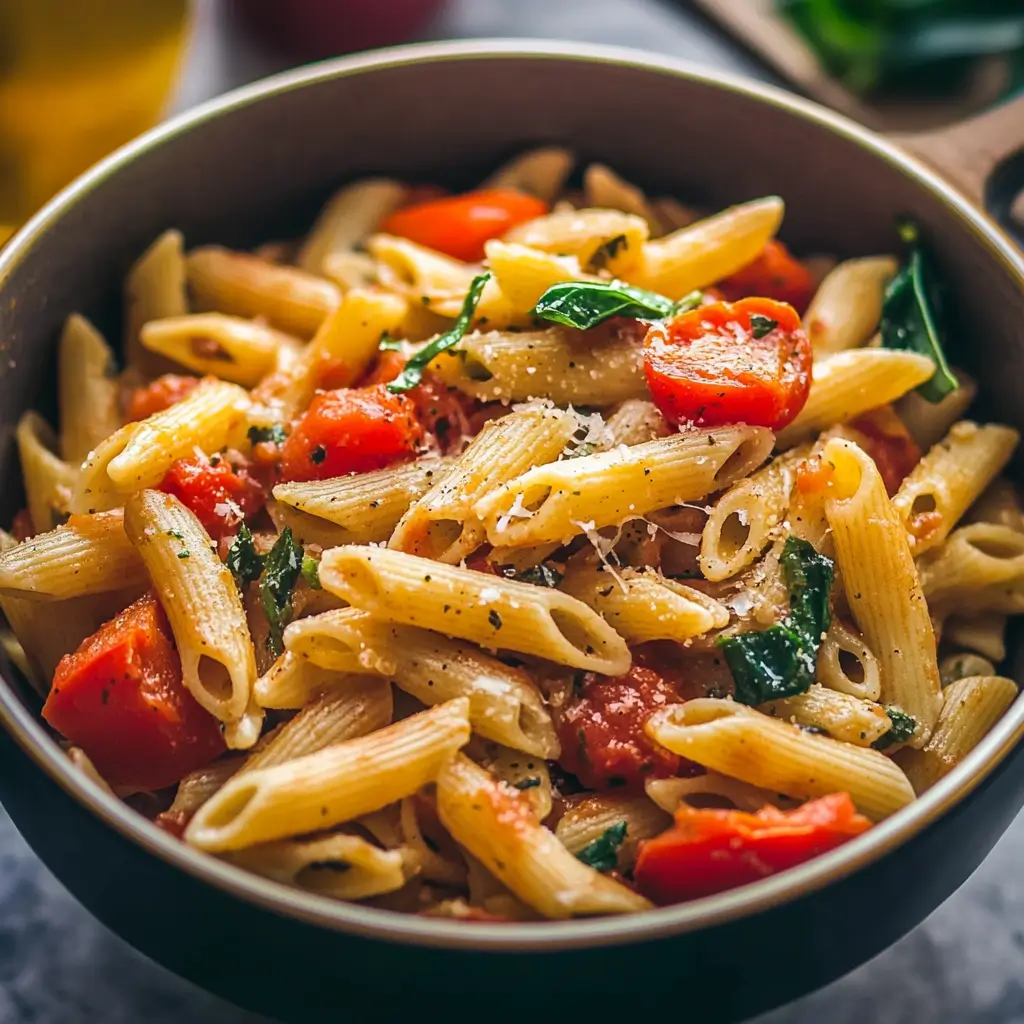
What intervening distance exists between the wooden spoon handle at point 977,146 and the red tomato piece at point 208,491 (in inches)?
59.7

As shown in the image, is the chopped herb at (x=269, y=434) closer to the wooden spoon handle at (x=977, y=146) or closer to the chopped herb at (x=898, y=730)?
the chopped herb at (x=898, y=730)

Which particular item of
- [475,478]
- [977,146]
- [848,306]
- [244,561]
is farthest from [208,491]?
[977,146]

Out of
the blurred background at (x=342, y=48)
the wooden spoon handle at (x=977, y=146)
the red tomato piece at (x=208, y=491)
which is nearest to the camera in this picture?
the red tomato piece at (x=208, y=491)

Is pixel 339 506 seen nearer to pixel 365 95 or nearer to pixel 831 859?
pixel 831 859

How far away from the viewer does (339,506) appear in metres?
→ 2.07

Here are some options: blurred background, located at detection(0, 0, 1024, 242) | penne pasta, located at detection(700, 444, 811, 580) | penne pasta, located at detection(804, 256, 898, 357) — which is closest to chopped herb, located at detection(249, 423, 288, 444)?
penne pasta, located at detection(700, 444, 811, 580)

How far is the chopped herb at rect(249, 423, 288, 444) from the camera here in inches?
89.9

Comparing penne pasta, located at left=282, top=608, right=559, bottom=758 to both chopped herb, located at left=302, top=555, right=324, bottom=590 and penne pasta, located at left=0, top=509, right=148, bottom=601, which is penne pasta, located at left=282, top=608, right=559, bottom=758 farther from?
penne pasta, located at left=0, top=509, right=148, bottom=601

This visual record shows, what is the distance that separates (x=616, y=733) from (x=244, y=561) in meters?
0.66

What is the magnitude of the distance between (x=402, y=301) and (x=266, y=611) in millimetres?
679

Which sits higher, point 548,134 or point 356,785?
point 548,134

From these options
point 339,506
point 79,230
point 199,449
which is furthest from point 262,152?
point 339,506

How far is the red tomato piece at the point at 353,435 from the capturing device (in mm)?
2154

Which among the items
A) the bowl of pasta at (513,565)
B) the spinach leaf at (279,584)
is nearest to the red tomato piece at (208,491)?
the bowl of pasta at (513,565)
